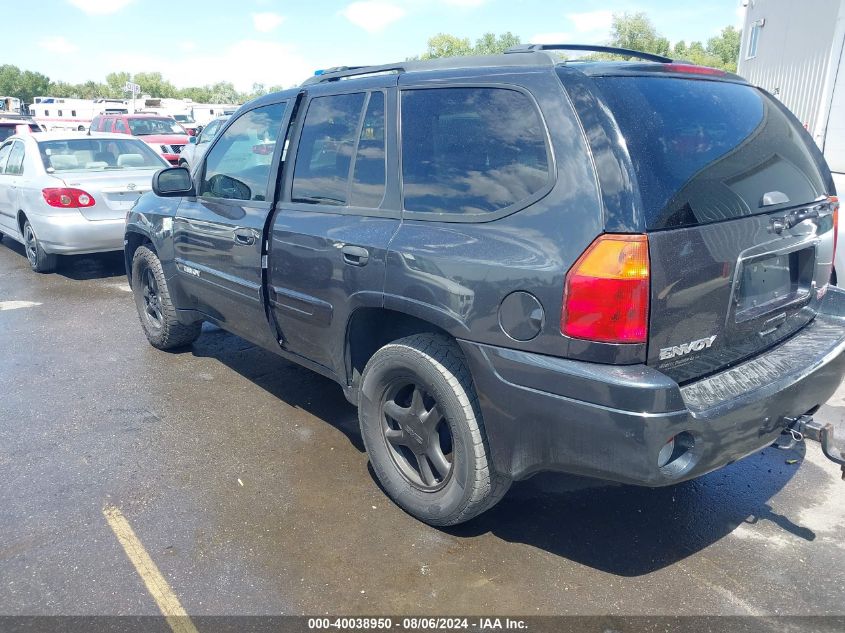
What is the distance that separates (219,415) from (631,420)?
111 inches

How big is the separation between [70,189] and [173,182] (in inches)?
152

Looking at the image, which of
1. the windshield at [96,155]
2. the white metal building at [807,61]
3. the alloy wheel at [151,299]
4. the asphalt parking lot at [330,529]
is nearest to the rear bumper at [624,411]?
the asphalt parking lot at [330,529]

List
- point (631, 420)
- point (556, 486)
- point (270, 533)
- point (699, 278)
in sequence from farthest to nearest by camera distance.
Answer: point (556, 486) < point (270, 533) < point (699, 278) < point (631, 420)

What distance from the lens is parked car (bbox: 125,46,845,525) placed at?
7.63 ft

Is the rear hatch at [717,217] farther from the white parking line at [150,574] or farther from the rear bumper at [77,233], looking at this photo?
the rear bumper at [77,233]

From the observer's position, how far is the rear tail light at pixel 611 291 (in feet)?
7.50

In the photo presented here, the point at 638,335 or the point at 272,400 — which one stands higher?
the point at 638,335

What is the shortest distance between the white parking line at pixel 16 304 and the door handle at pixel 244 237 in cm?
412

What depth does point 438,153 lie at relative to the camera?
2879mm

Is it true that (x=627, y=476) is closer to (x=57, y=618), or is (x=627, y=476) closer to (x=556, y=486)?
(x=556, y=486)

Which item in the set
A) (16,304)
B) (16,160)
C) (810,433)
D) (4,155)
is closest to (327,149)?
(810,433)

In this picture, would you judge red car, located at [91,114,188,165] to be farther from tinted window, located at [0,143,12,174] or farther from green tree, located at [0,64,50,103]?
green tree, located at [0,64,50,103]

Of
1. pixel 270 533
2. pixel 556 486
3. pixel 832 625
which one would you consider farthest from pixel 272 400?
pixel 832 625

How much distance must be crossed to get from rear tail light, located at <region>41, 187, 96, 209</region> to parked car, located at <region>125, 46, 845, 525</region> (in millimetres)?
4970
